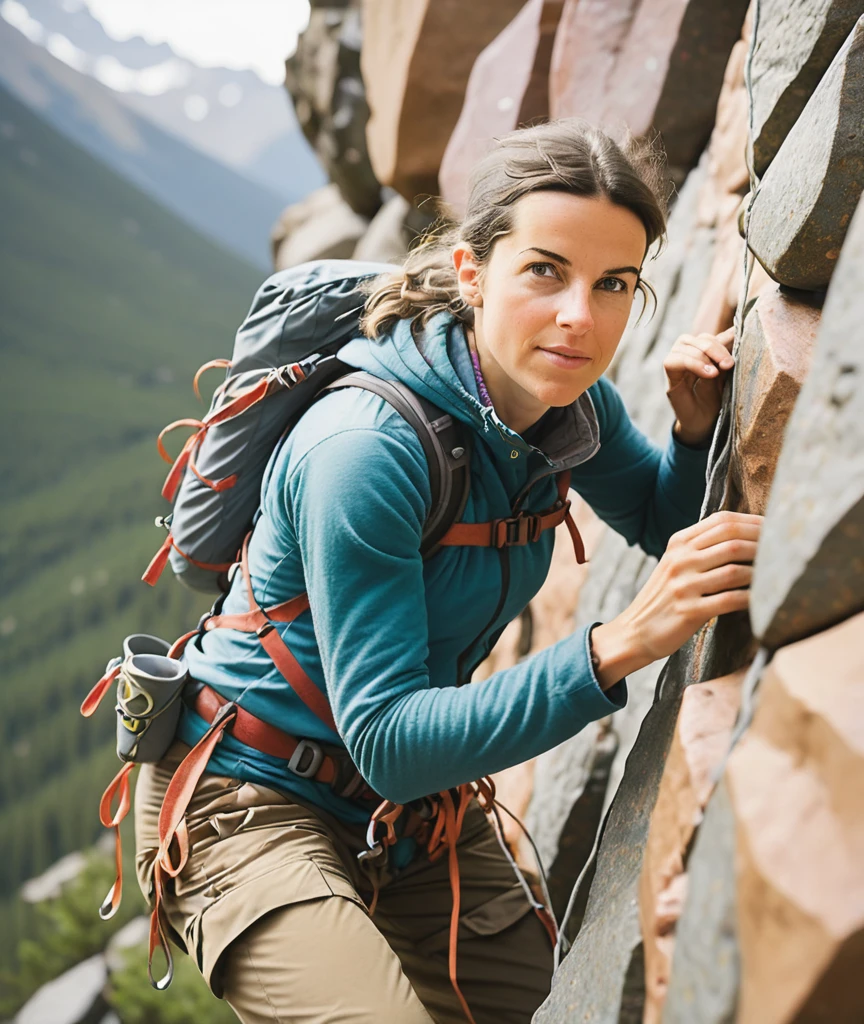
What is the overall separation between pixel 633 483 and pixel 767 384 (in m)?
0.83

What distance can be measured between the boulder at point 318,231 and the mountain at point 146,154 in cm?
1920

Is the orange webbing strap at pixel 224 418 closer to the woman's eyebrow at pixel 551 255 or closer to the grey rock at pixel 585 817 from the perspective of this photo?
the woman's eyebrow at pixel 551 255

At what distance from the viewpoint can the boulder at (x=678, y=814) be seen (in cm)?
116

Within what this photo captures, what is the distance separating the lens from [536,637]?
371cm

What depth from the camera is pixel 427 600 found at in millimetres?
1851

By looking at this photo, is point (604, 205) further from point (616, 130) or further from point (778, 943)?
point (778, 943)

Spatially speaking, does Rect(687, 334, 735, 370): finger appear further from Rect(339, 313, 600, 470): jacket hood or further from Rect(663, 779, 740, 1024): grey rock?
Rect(663, 779, 740, 1024): grey rock

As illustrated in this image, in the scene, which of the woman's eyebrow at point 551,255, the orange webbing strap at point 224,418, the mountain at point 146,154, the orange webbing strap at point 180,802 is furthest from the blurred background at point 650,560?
the mountain at point 146,154

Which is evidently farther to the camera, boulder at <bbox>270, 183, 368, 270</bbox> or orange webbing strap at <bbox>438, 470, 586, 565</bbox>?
boulder at <bbox>270, 183, 368, 270</bbox>

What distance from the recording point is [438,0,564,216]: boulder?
4.56 m

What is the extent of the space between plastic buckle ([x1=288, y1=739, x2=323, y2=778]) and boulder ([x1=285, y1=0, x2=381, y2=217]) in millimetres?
7903

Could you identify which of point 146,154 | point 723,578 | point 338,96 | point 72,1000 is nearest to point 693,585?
point 723,578

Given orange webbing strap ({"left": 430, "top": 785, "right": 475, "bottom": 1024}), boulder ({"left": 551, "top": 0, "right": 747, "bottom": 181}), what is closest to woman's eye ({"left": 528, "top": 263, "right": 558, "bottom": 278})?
orange webbing strap ({"left": 430, "top": 785, "right": 475, "bottom": 1024})

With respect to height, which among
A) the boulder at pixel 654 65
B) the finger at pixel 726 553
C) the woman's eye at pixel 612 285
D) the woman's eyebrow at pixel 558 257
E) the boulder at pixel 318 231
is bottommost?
the finger at pixel 726 553
